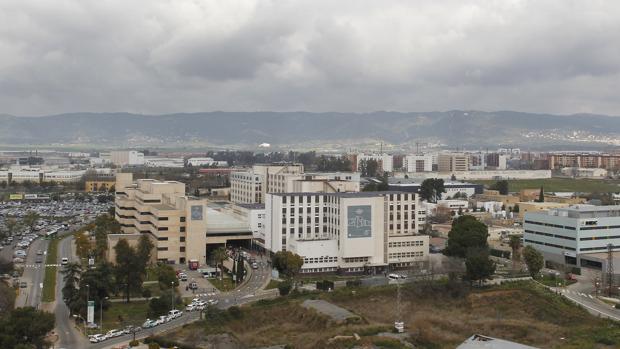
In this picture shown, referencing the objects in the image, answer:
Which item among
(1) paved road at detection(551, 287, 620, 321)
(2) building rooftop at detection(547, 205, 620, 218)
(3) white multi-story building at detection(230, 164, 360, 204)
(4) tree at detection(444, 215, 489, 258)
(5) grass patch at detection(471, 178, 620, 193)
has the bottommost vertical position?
(1) paved road at detection(551, 287, 620, 321)

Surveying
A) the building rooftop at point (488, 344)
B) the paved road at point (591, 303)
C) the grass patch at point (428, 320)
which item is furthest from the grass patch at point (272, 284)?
the building rooftop at point (488, 344)

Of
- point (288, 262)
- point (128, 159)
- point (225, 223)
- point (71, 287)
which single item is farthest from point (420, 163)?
point (71, 287)

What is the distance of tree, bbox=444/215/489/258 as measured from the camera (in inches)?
1220

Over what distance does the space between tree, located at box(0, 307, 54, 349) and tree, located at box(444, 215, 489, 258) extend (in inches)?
704

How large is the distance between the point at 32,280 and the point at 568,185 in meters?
65.3

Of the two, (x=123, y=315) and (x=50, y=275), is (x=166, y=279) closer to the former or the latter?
(x=123, y=315)

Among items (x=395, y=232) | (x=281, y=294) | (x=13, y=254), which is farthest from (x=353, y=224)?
(x=13, y=254)

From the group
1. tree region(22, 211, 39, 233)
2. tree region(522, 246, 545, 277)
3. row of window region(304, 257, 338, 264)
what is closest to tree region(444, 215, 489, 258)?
tree region(522, 246, 545, 277)

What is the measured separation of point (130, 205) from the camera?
1598 inches

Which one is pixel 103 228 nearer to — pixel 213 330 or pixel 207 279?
pixel 207 279

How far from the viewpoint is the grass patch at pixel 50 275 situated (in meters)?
26.7

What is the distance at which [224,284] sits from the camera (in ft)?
95.1

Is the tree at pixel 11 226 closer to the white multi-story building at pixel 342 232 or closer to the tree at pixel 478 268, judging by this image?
the white multi-story building at pixel 342 232

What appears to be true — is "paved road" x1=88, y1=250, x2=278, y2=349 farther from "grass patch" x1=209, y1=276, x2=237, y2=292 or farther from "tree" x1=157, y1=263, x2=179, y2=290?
"tree" x1=157, y1=263, x2=179, y2=290
